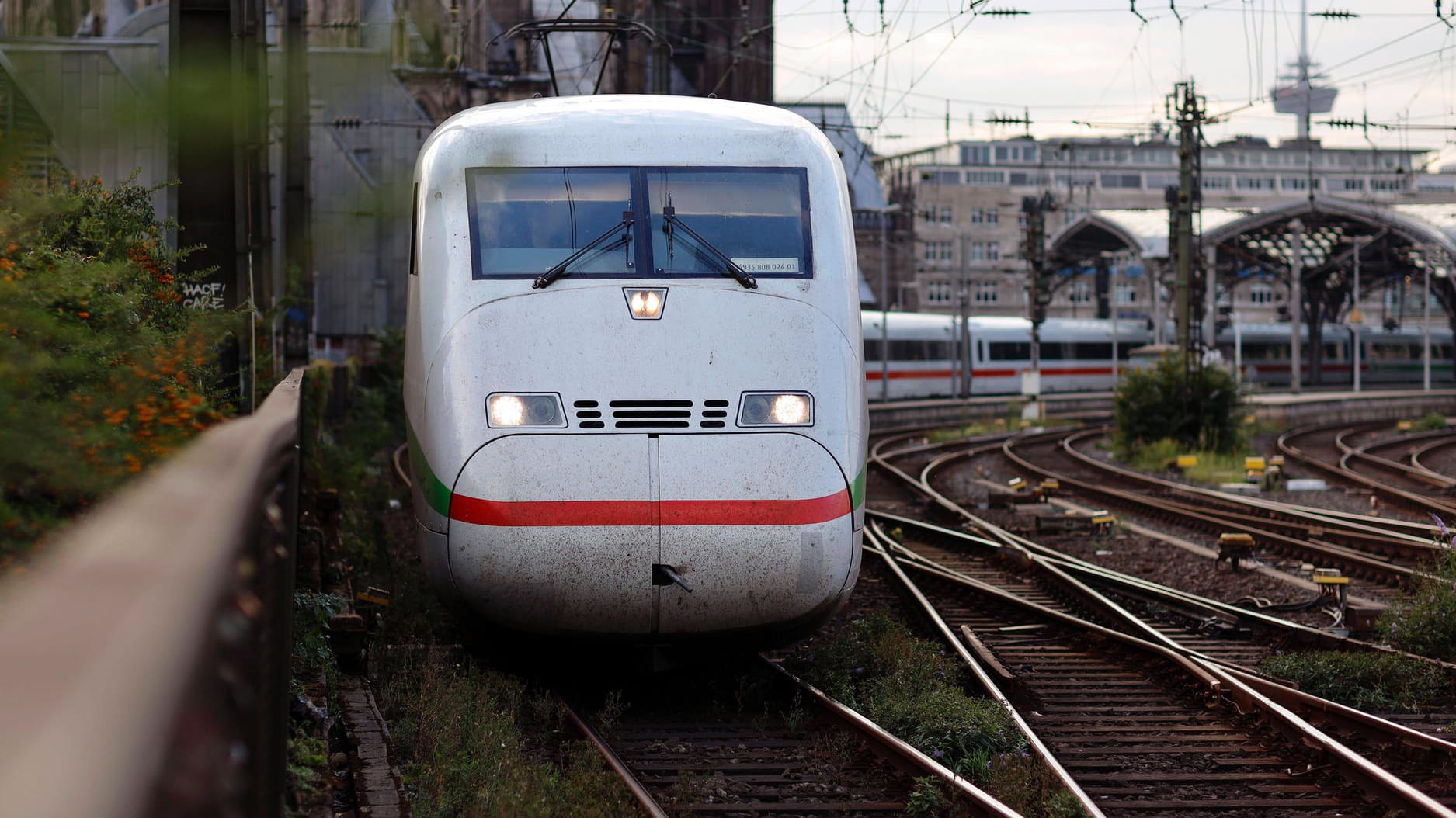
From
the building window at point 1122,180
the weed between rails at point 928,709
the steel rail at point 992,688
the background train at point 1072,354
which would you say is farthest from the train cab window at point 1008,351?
the building window at point 1122,180

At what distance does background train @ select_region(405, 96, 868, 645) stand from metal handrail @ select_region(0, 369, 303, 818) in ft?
15.9

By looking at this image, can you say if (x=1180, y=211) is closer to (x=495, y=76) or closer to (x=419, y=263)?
(x=419, y=263)

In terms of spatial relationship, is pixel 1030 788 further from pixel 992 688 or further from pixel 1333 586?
pixel 1333 586

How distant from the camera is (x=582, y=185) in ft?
24.7

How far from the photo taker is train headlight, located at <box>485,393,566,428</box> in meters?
6.75

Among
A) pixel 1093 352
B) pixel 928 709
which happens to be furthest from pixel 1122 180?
pixel 928 709

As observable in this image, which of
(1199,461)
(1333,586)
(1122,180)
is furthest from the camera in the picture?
(1122,180)

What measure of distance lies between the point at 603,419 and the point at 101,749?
596cm

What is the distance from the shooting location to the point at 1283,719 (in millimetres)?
6816

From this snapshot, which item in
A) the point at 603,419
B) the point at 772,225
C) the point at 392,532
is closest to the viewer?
the point at 603,419

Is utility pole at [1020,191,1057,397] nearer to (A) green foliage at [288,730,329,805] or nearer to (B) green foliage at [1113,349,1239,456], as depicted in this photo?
(B) green foliage at [1113,349,1239,456]

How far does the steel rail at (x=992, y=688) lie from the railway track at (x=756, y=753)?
0.42 m

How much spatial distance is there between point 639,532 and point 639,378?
29.0 inches

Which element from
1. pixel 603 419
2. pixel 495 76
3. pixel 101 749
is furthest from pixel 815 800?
pixel 495 76
